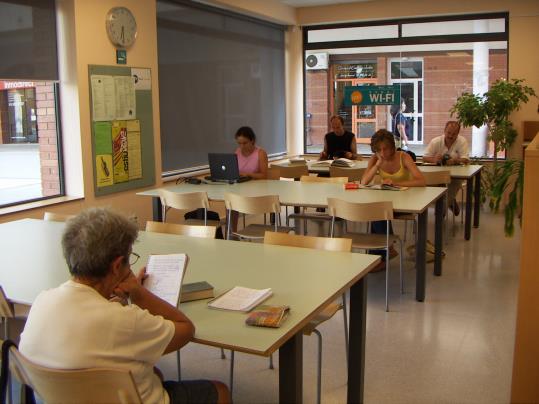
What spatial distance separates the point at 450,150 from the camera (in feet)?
25.8

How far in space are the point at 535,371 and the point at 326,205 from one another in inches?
92.5

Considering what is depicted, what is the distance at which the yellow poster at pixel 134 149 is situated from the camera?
641cm

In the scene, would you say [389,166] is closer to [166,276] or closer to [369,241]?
[369,241]

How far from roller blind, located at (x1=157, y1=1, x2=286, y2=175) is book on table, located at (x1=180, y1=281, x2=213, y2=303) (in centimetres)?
494

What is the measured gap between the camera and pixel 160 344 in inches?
73.5

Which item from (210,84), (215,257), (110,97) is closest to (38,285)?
(215,257)

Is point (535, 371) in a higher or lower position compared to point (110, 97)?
lower

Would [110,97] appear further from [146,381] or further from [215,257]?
[146,381]

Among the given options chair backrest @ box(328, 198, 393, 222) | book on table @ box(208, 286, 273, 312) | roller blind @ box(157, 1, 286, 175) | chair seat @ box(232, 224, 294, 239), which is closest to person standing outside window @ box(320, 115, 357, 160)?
roller blind @ box(157, 1, 286, 175)

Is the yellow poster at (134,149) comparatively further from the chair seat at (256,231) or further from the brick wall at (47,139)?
the chair seat at (256,231)

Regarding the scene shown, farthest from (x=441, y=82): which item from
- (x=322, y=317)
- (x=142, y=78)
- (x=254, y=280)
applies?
(x=254, y=280)

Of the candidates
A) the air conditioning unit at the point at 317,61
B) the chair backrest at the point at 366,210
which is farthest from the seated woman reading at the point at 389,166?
the air conditioning unit at the point at 317,61

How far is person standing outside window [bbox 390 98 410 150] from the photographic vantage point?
32.7 ft

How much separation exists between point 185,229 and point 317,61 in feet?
23.6
